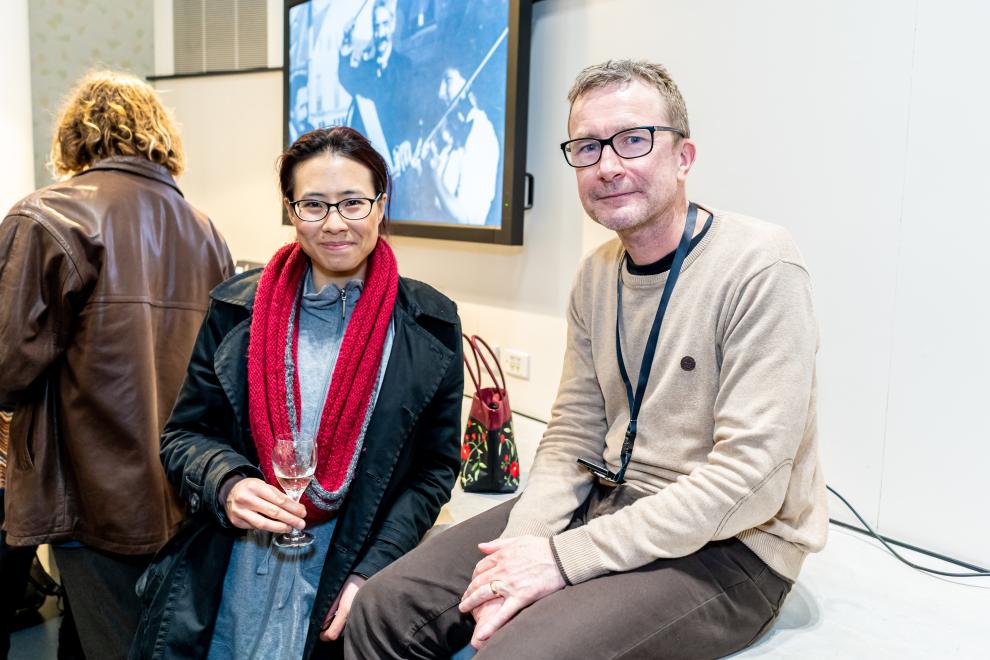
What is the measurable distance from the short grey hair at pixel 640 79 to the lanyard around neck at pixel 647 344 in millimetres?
184

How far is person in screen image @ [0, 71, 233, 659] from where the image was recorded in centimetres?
200

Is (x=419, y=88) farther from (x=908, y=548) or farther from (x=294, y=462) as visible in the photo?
(x=908, y=548)

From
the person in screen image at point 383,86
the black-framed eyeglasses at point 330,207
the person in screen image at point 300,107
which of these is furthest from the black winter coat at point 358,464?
the person in screen image at point 300,107

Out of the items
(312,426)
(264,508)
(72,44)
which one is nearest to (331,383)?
(312,426)

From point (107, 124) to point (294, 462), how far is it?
4.08 ft

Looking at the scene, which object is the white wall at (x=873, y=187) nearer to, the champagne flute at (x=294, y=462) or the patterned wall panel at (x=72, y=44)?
the champagne flute at (x=294, y=462)

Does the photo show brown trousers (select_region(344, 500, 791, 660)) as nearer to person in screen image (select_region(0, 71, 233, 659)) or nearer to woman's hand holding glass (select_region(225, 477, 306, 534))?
woman's hand holding glass (select_region(225, 477, 306, 534))

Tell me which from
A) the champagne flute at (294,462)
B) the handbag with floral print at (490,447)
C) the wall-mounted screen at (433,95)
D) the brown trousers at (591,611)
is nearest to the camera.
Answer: the brown trousers at (591,611)

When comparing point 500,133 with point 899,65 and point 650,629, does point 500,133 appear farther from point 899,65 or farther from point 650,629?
point 650,629

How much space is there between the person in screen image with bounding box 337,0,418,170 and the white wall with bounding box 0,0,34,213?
1583mm

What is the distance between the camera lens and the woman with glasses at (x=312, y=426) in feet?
5.26

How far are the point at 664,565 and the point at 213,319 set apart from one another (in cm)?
105

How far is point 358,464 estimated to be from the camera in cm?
166

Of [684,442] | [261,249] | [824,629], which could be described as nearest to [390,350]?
[684,442]
